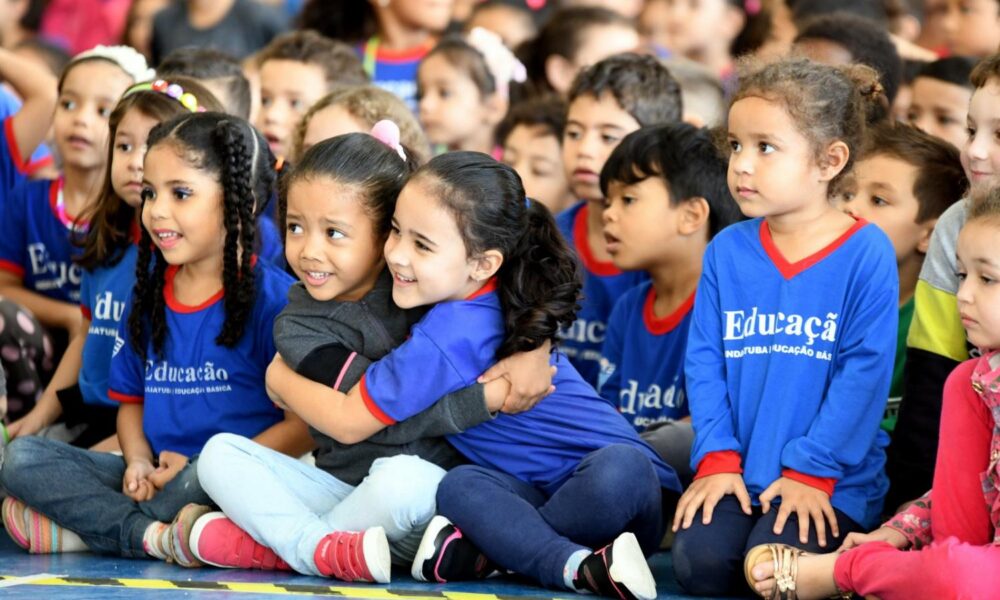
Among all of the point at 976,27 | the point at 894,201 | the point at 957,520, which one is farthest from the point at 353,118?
the point at 976,27

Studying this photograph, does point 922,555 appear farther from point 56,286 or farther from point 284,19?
point 284,19

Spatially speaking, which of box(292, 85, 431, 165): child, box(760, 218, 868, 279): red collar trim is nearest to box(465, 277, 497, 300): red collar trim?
box(760, 218, 868, 279): red collar trim

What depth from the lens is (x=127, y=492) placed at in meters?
3.06

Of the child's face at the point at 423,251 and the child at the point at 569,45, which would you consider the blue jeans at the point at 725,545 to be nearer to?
the child's face at the point at 423,251

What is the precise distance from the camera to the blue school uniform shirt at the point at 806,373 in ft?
8.82

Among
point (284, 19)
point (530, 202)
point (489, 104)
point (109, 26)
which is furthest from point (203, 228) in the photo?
point (109, 26)

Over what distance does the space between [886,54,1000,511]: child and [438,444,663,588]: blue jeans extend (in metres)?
0.58

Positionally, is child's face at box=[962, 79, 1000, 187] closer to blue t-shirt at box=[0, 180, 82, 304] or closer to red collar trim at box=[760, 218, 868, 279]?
red collar trim at box=[760, 218, 868, 279]

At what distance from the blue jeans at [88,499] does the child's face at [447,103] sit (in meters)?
2.06

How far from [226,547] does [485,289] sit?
0.70m

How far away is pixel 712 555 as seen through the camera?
2623mm

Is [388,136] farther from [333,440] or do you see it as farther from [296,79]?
[296,79]

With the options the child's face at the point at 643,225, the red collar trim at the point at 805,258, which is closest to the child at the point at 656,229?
the child's face at the point at 643,225

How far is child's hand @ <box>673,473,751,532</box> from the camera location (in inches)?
106
